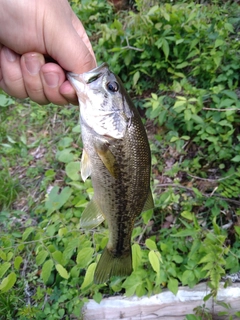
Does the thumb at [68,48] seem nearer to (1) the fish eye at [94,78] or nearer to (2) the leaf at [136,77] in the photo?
(1) the fish eye at [94,78]

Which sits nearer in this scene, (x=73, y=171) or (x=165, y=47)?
(x=73, y=171)

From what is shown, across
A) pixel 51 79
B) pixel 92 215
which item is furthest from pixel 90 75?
pixel 92 215

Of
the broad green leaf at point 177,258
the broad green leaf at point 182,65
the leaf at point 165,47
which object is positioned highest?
the leaf at point 165,47

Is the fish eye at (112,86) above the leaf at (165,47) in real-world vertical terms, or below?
above

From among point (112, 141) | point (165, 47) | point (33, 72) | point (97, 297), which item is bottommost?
point (97, 297)

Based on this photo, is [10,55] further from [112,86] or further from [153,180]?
[153,180]

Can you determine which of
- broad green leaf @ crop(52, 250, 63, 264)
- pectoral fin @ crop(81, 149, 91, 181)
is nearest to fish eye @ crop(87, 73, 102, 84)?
pectoral fin @ crop(81, 149, 91, 181)

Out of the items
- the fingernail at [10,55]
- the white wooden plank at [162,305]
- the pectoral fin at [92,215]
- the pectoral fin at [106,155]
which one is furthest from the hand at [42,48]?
the white wooden plank at [162,305]
